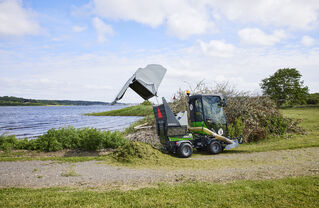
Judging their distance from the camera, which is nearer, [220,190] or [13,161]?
[220,190]

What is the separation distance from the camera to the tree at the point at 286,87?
117 feet

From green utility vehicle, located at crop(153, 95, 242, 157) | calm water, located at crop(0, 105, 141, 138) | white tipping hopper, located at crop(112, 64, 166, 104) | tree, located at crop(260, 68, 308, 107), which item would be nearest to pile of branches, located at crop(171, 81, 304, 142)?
green utility vehicle, located at crop(153, 95, 242, 157)

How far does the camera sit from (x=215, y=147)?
10.1 meters

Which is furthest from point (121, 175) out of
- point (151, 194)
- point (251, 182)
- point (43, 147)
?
point (43, 147)

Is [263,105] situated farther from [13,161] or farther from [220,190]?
[13,161]

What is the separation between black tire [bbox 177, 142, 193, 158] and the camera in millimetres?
9102

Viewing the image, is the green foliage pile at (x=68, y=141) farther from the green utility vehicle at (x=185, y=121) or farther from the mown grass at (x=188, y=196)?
the mown grass at (x=188, y=196)

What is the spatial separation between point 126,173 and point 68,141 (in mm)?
5854

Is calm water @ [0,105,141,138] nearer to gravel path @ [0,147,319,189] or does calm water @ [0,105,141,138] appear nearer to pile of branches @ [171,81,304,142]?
gravel path @ [0,147,319,189]

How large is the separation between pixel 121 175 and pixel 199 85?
10962mm

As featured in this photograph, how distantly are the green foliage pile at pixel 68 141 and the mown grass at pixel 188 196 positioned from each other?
579 cm

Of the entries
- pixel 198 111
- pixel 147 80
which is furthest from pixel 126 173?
pixel 198 111

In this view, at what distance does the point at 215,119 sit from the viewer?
33.5 feet

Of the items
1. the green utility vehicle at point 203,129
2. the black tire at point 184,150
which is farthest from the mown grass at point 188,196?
the green utility vehicle at point 203,129
